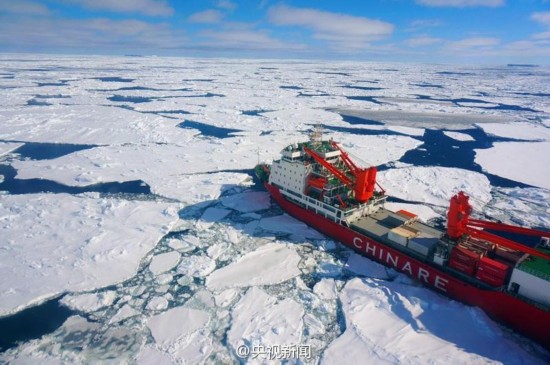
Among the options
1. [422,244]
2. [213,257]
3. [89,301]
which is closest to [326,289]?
[422,244]

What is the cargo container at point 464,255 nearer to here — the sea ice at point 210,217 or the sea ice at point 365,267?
the sea ice at point 365,267

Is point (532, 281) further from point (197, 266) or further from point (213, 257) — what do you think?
point (197, 266)

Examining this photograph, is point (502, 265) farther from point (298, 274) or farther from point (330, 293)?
point (298, 274)

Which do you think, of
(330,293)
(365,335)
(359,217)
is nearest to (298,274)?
(330,293)

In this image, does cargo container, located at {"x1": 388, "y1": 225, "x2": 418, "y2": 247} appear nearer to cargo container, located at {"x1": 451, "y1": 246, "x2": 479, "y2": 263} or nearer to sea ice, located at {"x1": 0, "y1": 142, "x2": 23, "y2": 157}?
cargo container, located at {"x1": 451, "y1": 246, "x2": 479, "y2": 263}

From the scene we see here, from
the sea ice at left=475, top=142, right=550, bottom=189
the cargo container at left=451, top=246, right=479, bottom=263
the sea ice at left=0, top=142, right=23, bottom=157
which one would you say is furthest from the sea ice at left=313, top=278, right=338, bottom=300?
the sea ice at left=0, top=142, right=23, bottom=157

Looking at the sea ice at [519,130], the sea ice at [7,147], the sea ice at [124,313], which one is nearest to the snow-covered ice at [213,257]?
the sea ice at [124,313]
